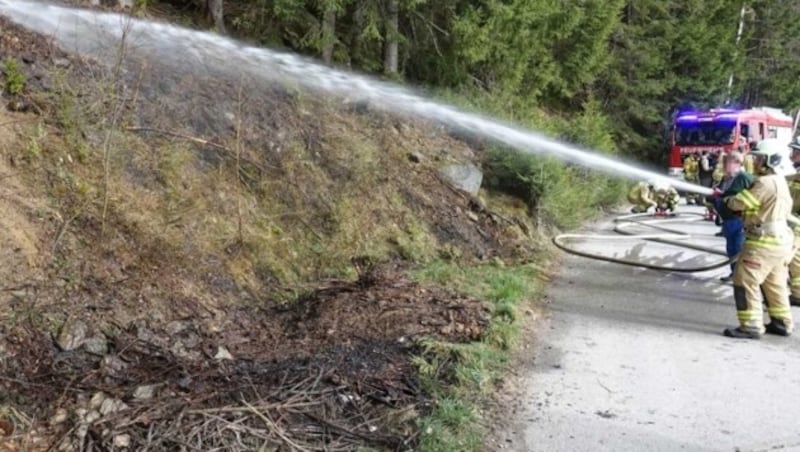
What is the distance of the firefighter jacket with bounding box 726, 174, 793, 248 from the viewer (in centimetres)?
568

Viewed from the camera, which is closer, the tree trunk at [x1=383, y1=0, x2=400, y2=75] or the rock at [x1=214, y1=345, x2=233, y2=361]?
A: the rock at [x1=214, y1=345, x2=233, y2=361]

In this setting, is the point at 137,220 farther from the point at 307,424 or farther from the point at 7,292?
the point at 307,424

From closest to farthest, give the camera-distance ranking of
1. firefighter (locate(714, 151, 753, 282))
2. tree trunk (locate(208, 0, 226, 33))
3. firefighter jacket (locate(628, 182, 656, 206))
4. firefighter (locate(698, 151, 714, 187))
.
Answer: firefighter (locate(714, 151, 753, 282))
tree trunk (locate(208, 0, 226, 33))
firefighter jacket (locate(628, 182, 656, 206))
firefighter (locate(698, 151, 714, 187))

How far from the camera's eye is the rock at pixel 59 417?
130 inches

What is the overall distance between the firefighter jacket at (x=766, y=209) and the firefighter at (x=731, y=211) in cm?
20

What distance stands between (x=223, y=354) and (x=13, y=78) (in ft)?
10.4

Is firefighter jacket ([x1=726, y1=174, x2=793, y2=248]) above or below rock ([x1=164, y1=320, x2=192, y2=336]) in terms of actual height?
above

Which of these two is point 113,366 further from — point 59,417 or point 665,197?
point 665,197

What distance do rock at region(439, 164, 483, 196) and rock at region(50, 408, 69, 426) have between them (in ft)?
20.7

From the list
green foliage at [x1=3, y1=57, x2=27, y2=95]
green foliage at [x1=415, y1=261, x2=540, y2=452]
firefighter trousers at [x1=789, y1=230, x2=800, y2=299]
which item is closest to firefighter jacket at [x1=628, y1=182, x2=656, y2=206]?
firefighter trousers at [x1=789, y1=230, x2=800, y2=299]

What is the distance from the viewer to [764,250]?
568cm

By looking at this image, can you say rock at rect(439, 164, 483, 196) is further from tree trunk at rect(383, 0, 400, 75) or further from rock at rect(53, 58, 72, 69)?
rock at rect(53, 58, 72, 69)

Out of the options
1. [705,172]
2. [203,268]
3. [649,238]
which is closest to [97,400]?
[203,268]

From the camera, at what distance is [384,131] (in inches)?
361
